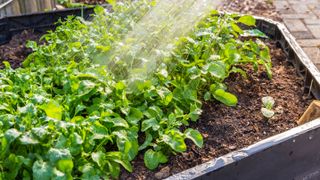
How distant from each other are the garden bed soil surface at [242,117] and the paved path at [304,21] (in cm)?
98

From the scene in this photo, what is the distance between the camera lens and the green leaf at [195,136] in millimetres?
1944

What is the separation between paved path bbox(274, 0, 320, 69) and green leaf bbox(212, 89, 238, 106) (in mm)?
1487

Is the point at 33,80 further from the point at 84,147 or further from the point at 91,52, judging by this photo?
the point at 84,147

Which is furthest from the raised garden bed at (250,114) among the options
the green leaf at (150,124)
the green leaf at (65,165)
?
the green leaf at (65,165)

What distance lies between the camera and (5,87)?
6.59 feet

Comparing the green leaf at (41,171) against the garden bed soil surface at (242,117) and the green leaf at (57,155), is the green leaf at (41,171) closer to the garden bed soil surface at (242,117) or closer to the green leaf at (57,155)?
the green leaf at (57,155)

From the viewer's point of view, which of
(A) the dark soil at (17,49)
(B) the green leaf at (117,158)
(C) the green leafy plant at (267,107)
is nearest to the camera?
(B) the green leaf at (117,158)

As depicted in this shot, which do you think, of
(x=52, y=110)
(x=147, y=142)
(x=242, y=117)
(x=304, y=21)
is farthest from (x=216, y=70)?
(x=304, y=21)

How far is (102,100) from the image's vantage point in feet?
6.63

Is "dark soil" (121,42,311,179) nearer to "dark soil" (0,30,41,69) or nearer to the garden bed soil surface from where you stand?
the garden bed soil surface

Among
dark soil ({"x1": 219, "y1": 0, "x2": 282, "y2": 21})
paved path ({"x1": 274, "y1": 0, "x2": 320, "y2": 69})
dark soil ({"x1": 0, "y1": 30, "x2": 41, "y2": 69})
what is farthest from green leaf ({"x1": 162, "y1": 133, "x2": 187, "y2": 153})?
dark soil ({"x1": 219, "y1": 0, "x2": 282, "y2": 21})

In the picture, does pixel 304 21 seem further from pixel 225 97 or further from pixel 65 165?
pixel 65 165

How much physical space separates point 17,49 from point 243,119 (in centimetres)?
157

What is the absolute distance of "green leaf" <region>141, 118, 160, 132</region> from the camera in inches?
76.5
